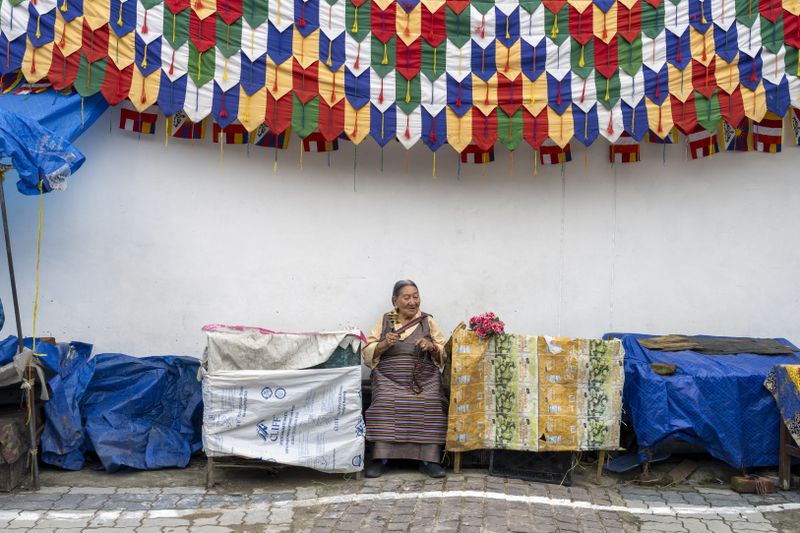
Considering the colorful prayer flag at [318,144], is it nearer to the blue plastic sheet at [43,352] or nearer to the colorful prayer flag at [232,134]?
the colorful prayer flag at [232,134]

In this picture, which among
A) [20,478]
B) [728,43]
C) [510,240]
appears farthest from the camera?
[510,240]

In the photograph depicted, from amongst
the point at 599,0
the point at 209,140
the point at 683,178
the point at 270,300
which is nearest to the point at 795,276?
the point at 683,178

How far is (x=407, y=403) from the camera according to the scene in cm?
560

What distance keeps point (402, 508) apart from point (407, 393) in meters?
0.97

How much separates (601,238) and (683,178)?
0.82m

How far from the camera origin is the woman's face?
5922 millimetres

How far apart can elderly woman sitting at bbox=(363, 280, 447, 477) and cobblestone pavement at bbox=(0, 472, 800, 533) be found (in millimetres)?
191

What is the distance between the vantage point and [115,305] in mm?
6152

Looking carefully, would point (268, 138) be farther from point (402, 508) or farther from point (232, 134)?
point (402, 508)

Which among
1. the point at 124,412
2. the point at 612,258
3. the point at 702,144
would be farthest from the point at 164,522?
the point at 702,144

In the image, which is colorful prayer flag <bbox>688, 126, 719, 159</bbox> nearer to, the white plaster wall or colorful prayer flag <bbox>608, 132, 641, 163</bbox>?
the white plaster wall

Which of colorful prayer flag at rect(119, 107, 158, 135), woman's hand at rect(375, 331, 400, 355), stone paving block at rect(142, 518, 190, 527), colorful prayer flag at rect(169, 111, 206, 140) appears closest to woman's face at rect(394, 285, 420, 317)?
woman's hand at rect(375, 331, 400, 355)

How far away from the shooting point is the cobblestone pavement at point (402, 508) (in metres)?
4.59

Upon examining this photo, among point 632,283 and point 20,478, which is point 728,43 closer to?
point 632,283
